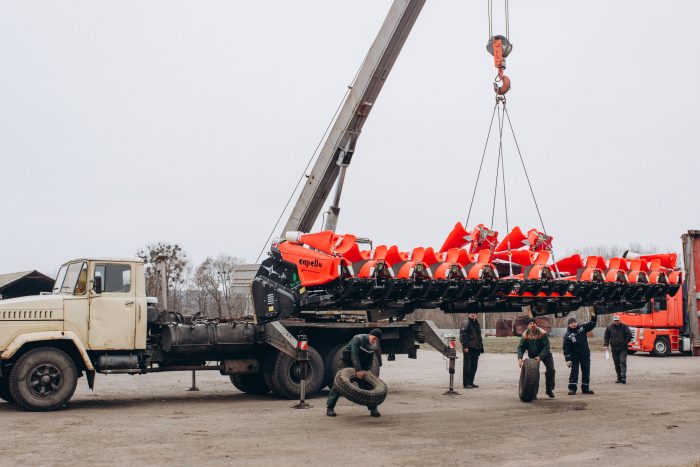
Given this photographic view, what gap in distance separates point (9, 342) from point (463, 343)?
887cm

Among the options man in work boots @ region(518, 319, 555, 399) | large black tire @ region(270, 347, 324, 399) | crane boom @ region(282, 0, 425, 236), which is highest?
crane boom @ region(282, 0, 425, 236)

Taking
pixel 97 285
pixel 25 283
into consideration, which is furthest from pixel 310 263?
pixel 25 283

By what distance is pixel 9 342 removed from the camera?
11.9 meters

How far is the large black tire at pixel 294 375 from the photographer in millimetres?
14039

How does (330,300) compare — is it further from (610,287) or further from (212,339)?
(610,287)

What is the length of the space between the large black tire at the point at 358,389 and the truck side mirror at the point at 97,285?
438 cm

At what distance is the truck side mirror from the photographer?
12.7 m

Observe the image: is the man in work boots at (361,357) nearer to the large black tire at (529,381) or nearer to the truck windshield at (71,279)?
the large black tire at (529,381)

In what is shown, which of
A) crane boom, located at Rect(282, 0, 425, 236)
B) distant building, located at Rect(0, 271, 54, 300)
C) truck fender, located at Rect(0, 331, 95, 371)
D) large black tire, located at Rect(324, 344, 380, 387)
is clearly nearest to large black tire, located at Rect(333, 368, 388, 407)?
large black tire, located at Rect(324, 344, 380, 387)

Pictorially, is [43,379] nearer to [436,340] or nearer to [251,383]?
[251,383]

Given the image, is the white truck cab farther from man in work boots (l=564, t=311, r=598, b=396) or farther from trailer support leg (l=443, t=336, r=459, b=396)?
man in work boots (l=564, t=311, r=598, b=396)

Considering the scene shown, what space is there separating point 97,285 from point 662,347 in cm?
2082

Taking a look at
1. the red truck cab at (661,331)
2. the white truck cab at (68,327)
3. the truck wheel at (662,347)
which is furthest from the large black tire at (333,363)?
the truck wheel at (662,347)

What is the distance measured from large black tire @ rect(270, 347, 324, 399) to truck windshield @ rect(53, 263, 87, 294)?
380 cm
